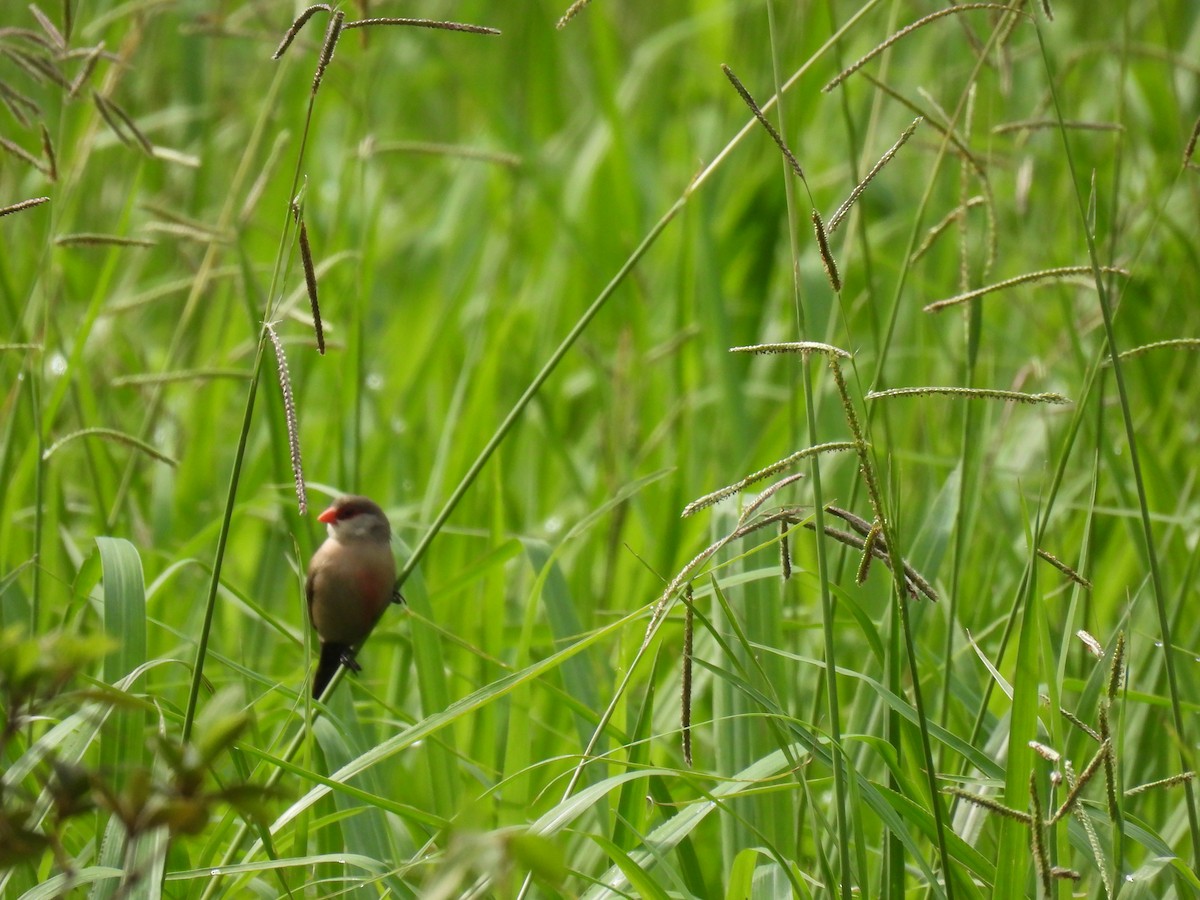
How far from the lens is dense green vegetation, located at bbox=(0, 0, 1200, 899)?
4.96 feet

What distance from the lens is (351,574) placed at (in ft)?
8.23

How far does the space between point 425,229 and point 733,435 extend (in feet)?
7.33

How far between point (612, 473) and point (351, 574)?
0.91 meters

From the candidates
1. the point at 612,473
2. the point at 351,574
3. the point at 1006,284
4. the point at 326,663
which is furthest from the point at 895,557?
the point at 612,473

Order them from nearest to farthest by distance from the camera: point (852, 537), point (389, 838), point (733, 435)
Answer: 1. point (852, 537)
2. point (389, 838)
3. point (733, 435)

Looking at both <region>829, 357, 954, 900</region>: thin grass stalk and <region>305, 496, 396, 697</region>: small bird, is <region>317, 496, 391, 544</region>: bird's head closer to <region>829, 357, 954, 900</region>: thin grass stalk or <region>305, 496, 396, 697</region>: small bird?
<region>305, 496, 396, 697</region>: small bird

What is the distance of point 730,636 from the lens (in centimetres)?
207

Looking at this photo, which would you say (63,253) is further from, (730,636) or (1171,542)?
(1171,542)

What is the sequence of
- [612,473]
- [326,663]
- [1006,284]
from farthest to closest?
[612,473]
[326,663]
[1006,284]

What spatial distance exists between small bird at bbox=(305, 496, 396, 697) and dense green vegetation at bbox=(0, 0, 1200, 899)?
0.23 feet

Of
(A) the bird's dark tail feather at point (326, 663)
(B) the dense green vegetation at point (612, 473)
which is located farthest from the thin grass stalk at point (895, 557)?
(A) the bird's dark tail feather at point (326, 663)

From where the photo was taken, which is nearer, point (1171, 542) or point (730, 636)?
point (730, 636)

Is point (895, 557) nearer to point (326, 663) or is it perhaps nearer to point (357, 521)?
point (357, 521)

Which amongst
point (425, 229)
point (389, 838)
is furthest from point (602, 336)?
point (389, 838)
